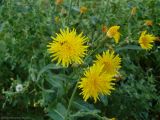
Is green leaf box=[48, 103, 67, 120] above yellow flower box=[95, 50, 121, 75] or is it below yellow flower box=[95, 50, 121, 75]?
below

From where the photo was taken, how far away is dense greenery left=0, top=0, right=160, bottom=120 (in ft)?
7.28

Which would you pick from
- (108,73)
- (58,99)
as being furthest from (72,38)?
(58,99)

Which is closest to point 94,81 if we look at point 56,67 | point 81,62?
point 81,62

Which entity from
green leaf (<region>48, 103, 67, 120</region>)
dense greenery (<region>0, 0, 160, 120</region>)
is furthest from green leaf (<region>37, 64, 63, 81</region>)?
green leaf (<region>48, 103, 67, 120</region>)

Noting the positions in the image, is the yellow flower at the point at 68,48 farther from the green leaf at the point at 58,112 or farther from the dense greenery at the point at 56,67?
the green leaf at the point at 58,112

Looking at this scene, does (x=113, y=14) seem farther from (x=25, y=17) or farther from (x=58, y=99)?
(x=58, y=99)

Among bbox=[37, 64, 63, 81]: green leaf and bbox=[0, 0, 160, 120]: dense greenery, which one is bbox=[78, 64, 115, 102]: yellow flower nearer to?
bbox=[0, 0, 160, 120]: dense greenery

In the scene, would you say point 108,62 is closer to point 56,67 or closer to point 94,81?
point 94,81

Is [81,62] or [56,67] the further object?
[56,67]

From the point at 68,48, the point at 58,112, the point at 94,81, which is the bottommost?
the point at 58,112

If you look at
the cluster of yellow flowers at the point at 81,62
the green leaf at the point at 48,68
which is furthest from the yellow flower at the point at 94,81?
the green leaf at the point at 48,68

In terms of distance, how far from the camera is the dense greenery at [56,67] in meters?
2.22

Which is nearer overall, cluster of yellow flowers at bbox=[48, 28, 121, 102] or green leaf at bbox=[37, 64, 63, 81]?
cluster of yellow flowers at bbox=[48, 28, 121, 102]

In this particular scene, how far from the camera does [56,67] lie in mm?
2146
